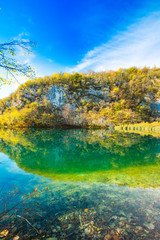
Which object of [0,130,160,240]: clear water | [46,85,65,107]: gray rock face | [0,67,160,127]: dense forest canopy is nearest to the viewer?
[0,130,160,240]: clear water

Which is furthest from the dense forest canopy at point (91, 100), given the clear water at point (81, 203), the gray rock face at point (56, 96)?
the clear water at point (81, 203)

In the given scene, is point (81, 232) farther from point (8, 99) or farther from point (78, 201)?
point (8, 99)

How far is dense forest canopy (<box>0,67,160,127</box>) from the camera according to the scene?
40.0 metres

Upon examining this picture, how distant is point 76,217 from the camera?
133 inches

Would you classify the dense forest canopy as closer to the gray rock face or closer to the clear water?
the gray rock face

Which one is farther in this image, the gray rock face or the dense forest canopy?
the gray rock face

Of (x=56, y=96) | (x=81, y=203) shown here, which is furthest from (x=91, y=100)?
(x=81, y=203)

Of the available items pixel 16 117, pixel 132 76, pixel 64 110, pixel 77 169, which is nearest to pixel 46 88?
pixel 64 110

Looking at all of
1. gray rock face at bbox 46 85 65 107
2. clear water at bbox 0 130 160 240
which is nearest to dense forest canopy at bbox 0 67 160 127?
gray rock face at bbox 46 85 65 107

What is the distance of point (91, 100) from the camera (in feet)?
160

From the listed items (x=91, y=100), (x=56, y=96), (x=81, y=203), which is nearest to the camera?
(x=81, y=203)

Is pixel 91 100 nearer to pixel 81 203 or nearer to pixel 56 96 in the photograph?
pixel 56 96

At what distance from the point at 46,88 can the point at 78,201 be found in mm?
51793

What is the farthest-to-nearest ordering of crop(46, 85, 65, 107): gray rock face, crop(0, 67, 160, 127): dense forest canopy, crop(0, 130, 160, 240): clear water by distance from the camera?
crop(46, 85, 65, 107): gray rock face
crop(0, 67, 160, 127): dense forest canopy
crop(0, 130, 160, 240): clear water
